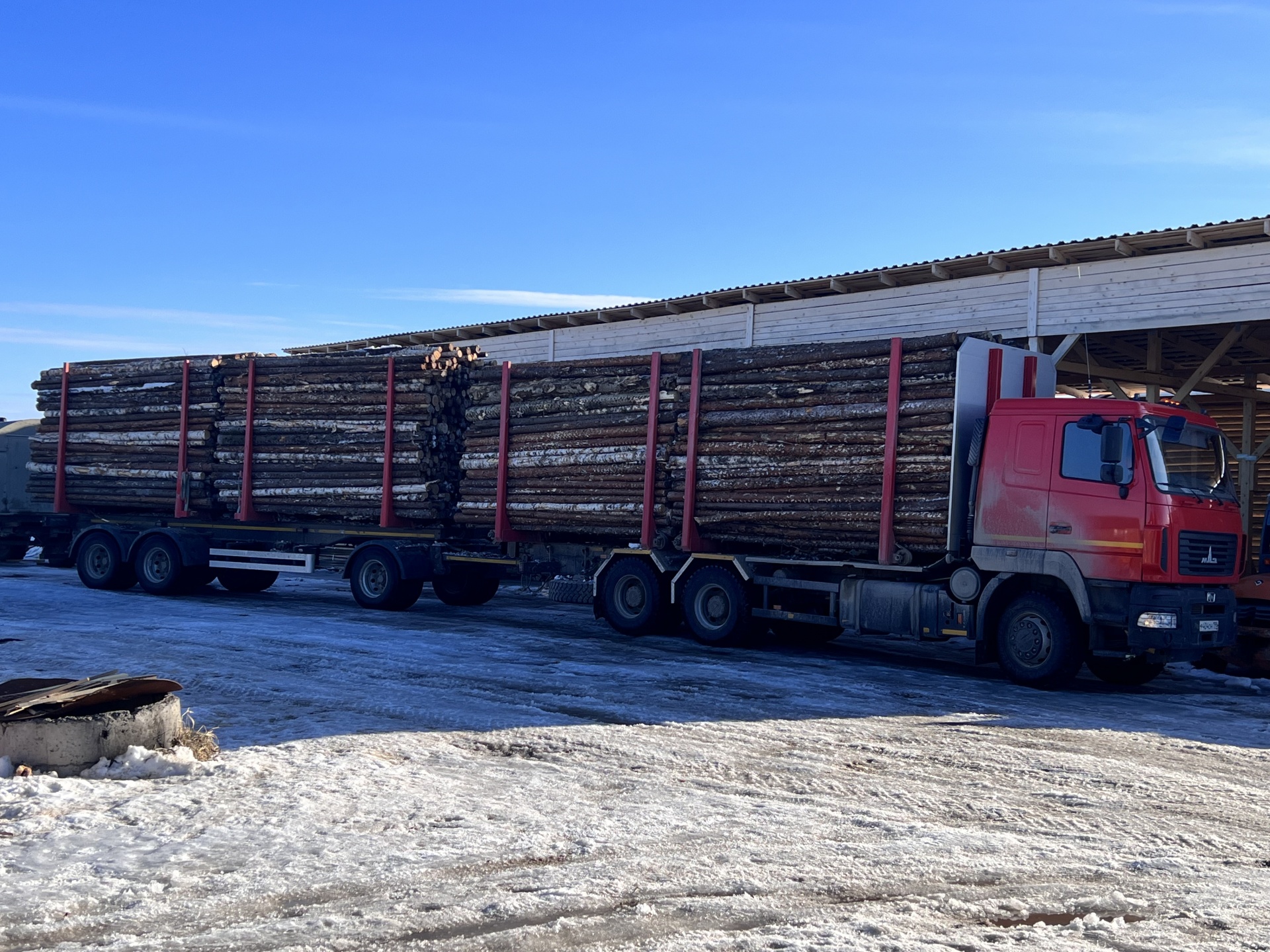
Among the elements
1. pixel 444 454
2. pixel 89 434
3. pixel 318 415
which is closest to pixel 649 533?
pixel 444 454

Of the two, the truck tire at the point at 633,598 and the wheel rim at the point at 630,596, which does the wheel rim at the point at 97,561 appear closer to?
the truck tire at the point at 633,598

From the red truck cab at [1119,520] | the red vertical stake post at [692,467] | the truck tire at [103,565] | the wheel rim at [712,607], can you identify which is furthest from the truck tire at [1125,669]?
the truck tire at [103,565]

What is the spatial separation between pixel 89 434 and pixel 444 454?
7885 mm

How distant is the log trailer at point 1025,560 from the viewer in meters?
11.5

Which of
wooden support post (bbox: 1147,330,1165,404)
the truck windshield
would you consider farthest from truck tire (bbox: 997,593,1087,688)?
wooden support post (bbox: 1147,330,1165,404)

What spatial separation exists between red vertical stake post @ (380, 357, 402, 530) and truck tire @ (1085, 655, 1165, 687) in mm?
10448

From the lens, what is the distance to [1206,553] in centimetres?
1187

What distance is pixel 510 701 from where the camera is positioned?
10297mm

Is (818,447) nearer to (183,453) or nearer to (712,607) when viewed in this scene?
(712,607)

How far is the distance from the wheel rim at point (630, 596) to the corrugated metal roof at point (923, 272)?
7.31 m

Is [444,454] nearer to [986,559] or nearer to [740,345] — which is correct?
[740,345]

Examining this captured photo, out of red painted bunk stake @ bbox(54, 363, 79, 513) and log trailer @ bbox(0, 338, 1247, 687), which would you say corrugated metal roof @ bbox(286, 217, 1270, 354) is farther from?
red painted bunk stake @ bbox(54, 363, 79, 513)

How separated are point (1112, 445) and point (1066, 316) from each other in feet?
21.9

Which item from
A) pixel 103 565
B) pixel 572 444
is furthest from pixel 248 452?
pixel 572 444
